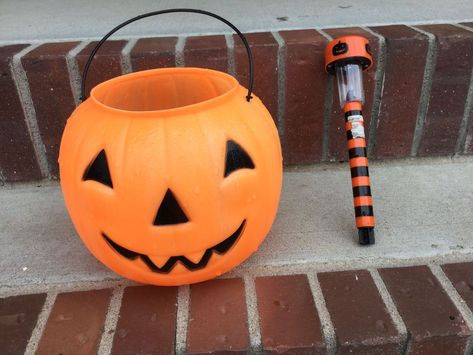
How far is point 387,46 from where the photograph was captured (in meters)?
1.05

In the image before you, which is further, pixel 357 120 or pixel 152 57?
pixel 152 57

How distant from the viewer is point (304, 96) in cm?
109

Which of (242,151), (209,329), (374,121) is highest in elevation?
(242,151)

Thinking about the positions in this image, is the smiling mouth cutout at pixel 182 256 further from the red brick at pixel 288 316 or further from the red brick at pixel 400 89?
the red brick at pixel 400 89

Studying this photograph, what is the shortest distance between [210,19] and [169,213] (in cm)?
81

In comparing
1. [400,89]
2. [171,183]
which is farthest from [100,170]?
[400,89]

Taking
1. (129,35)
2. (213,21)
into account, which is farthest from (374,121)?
(129,35)

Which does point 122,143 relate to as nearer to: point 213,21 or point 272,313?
point 272,313

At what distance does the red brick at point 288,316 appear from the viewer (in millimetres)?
725

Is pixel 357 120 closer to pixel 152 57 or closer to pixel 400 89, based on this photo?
pixel 400 89

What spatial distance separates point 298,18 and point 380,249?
73 cm

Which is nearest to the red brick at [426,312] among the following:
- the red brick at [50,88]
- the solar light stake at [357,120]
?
the solar light stake at [357,120]

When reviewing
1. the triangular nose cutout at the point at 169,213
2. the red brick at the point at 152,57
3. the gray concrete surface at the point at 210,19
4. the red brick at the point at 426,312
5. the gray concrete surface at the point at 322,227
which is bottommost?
the red brick at the point at 426,312

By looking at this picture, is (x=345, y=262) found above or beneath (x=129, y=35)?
beneath
